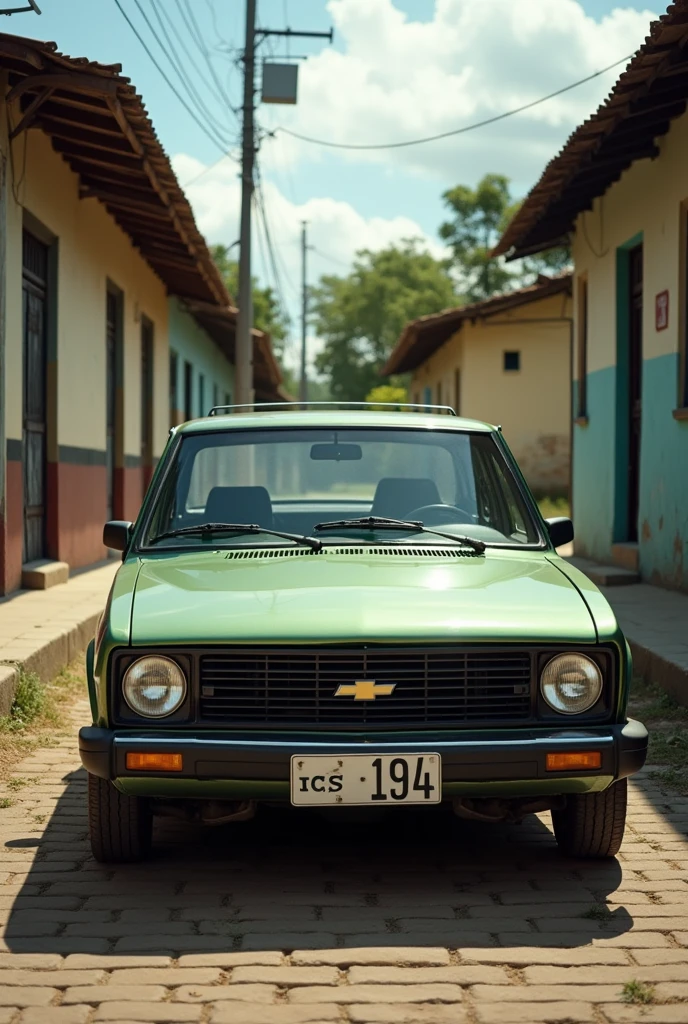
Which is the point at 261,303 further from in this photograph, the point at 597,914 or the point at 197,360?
the point at 597,914

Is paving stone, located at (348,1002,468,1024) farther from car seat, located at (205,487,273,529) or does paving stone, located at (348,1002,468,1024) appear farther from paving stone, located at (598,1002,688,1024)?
car seat, located at (205,487,273,529)

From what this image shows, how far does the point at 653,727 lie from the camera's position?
6.84 m

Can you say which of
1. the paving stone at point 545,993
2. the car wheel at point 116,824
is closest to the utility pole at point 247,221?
the car wheel at point 116,824

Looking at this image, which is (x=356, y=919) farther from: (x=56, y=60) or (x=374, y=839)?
(x=56, y=60)

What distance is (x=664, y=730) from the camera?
22.1 feet

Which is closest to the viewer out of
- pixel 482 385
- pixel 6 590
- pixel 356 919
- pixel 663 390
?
pixel 356 919

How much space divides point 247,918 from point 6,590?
20.8ft

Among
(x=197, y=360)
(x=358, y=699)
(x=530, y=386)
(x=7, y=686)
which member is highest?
(x=197, y=360)

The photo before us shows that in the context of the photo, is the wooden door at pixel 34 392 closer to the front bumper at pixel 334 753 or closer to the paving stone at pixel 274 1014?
the front bumper at pixel 334 753

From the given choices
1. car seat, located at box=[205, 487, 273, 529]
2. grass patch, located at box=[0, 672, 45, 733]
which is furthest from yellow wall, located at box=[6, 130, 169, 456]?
car seat, located at box=[205, 487, 273, 529]

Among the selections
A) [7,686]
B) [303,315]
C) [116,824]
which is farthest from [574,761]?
[303,315]

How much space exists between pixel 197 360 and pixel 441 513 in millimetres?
22097

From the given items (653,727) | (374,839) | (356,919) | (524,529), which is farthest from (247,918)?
(653,727)

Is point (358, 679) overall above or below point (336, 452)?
below
